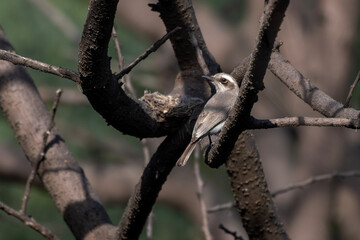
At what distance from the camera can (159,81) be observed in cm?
997

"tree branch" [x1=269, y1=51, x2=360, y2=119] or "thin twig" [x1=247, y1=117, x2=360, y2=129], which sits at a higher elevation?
"thin twig" [x1=247, y1=117, x2=360, y2=129]

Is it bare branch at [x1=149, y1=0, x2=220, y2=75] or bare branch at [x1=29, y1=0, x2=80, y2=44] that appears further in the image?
bare branch at [x1=29, y1=0, x2=80, y2=44]

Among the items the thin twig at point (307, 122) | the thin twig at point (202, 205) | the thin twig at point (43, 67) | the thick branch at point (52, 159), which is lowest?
the thin twig at point (202, 205)

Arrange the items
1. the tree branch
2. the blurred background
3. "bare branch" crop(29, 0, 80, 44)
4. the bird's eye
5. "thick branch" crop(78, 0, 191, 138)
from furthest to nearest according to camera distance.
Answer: "bare branch" crop(29, 0, 80, 44), the blurred background, the bird's eye, the tree branch, "thick branch" crop(78, 0, 191, 138)

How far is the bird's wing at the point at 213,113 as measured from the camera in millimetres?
3354

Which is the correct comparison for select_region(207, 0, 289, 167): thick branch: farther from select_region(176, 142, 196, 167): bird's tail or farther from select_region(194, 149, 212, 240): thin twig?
select_region(194, 149, 212, 240): thin twig

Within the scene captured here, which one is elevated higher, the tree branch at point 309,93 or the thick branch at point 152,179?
the tree branch at point 309,93

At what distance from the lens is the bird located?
3.24m

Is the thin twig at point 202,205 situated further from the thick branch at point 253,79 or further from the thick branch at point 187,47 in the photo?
the thick branch at point 253,79

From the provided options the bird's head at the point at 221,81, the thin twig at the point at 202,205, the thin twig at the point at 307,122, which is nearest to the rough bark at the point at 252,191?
the thin twig at the point at 202,205

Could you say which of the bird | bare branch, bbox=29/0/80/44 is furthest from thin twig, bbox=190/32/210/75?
bare branch, bbox=29/0/80/44

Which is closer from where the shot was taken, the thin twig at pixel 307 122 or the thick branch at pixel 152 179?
the thin twig at pixel 307 122

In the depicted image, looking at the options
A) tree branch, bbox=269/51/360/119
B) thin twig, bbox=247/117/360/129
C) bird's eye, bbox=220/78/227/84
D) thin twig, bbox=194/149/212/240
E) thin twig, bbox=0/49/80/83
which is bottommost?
thin twig, bbox=194/149/212/240

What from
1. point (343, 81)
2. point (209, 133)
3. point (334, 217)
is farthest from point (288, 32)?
point (209, 133)
